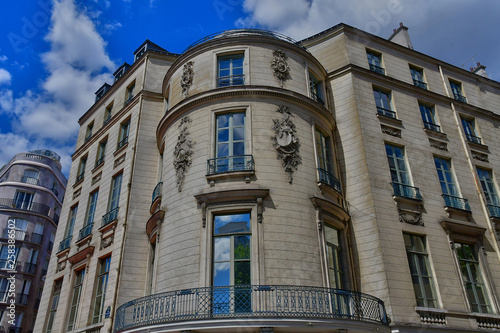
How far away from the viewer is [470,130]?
21.1 metres

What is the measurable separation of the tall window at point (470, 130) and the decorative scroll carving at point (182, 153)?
45.8ft

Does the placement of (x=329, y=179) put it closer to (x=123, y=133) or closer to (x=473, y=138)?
(x=473, y=138)

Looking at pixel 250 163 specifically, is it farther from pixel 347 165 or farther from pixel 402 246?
pixel 402 246

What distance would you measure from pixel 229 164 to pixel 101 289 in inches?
301

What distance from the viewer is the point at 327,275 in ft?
42.0

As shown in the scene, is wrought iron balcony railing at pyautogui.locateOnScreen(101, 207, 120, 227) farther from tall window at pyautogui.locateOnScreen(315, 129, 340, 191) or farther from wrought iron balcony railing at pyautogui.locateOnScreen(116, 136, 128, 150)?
tall window at pyautogui.locateOnScreen(315, 129, 340, 191)

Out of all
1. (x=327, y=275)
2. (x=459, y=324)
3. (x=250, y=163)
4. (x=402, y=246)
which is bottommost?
(x=459, y=324)

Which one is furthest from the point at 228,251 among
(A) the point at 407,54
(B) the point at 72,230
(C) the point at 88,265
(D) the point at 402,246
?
(A) the point at 407,54

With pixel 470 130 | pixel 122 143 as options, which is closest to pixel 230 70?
pixel 122 143

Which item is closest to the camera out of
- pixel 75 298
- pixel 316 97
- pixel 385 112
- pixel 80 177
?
pixel 316 97

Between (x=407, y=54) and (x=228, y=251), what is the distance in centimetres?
1492

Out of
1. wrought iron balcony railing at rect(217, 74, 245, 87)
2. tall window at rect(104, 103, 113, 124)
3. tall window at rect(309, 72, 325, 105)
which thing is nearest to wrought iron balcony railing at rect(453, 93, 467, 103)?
tall window at rect(309, 72, 325, 105)

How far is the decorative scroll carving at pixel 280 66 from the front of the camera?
648 inches

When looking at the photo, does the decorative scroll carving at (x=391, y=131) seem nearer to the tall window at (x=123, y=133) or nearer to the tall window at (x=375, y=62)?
the tall window at (x=375, y=62)
